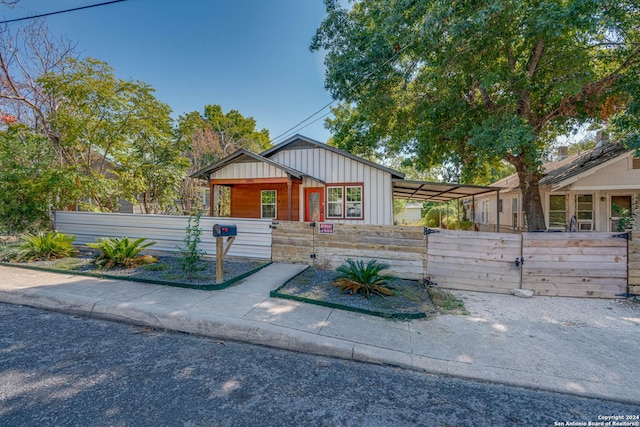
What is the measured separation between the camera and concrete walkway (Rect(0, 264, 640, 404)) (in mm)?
2914

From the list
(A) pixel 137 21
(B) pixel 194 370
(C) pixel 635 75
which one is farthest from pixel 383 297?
(A) pixel 137 21

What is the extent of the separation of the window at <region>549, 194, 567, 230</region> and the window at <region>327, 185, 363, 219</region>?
360 inches

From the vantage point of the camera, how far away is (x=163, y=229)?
789cm

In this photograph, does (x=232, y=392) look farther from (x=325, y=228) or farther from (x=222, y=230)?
(x=325, y=228)

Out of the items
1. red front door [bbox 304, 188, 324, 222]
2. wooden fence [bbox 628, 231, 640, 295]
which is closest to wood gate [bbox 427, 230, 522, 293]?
wooden fence [bbox 628, 231, 640, 295]

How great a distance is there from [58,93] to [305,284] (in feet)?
38.6

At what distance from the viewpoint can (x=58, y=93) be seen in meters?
9.91

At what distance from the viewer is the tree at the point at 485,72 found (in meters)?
7.14

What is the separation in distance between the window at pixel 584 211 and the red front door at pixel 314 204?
11.3m

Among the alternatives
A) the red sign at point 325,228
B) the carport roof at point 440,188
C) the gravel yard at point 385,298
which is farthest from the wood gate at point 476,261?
the carport roof at point 440,188

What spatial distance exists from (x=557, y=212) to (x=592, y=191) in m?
1.44

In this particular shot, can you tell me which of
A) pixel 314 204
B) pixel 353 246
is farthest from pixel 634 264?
pixel 314 204

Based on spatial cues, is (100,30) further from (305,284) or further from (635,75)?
(635,75)

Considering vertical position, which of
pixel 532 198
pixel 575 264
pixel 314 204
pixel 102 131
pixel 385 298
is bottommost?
pixel 385 298
